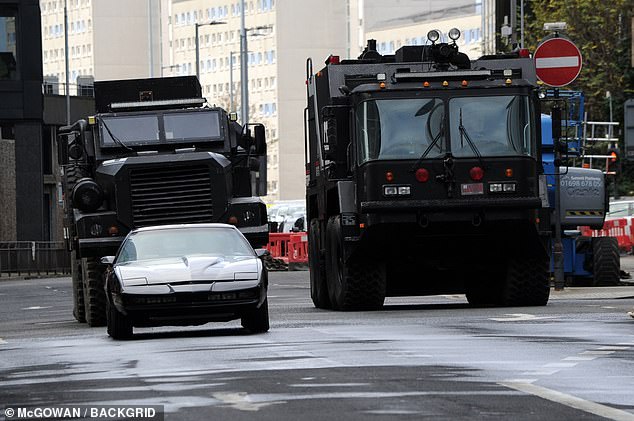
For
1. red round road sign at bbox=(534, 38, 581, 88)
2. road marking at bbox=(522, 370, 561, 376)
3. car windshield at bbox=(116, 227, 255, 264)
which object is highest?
red round road sign at bbox=(534, 38, 581, 88)

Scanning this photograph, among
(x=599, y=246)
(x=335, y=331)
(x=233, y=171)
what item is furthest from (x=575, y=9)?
(x=335, y=331)

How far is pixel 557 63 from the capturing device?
3359 cm

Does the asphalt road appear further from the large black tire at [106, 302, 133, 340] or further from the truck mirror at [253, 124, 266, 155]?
the truck mirror at [253, 124, 266, 155]

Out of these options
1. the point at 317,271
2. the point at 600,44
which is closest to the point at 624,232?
the point at 600,44

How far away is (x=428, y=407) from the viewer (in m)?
12.5

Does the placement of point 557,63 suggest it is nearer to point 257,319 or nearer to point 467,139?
point 467,139

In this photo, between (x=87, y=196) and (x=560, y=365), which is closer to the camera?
(x=560, y=365)

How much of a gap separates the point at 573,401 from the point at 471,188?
→ 14.5 metres

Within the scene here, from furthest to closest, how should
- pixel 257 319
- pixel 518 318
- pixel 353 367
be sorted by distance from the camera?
pixel 518 318
pixel 257 319
pixel 353 367

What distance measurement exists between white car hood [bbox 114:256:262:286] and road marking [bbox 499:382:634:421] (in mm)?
7967

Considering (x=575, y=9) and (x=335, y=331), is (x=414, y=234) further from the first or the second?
(x=575, y=9)

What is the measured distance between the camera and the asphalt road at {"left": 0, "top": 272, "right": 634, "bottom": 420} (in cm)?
1274

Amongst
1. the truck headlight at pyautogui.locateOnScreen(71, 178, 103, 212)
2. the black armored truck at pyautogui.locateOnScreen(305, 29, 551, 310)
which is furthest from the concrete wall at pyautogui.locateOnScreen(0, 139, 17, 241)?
the black armored truck at pyautogui.locateOnScreen(305, 29, 551, 310)

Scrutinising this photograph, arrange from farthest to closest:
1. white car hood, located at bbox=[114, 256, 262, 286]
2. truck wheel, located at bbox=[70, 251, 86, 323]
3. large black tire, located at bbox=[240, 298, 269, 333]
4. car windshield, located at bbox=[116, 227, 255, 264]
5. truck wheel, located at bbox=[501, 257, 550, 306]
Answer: truck wheel, located at bbox=[70, 251, 86, 323]
truck wheel, located at bbox=[501, 257, 550, 306]
car windshield, located at bbox=[116, 227, 255, 264]
large black tire, located at bbox=[240, 298, 269, 333]
white car hood, located at bbox=[114, 256, 262, 286]
